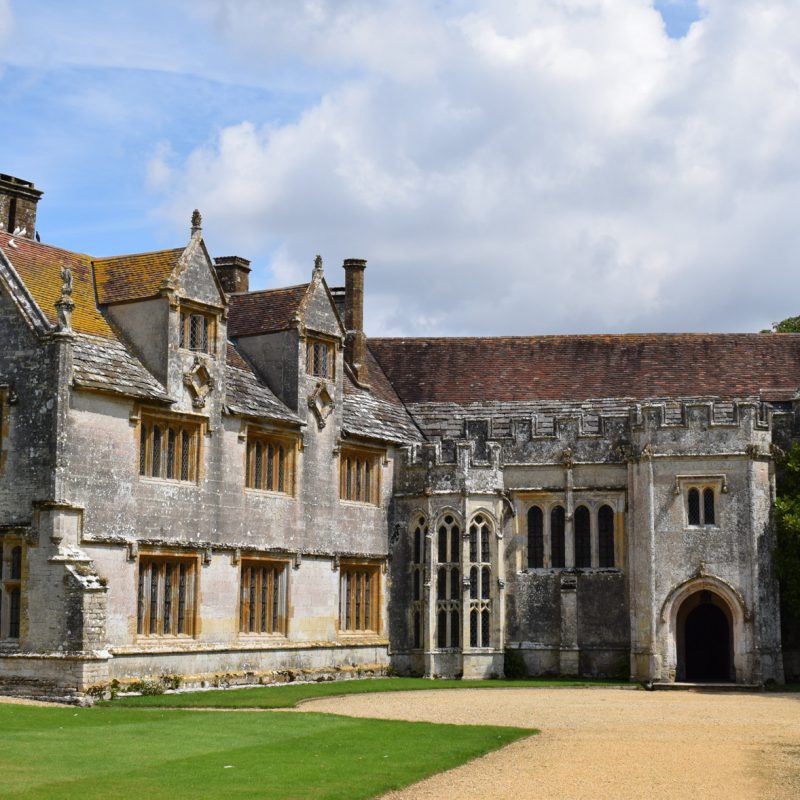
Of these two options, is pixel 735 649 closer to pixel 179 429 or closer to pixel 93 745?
pixel 179 429

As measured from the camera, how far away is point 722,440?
1310 inches

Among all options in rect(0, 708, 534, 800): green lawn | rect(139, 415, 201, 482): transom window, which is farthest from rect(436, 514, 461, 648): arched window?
rect(0, 708, 534, 800): green lawn

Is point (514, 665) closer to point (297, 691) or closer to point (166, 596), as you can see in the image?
point (297, 691)

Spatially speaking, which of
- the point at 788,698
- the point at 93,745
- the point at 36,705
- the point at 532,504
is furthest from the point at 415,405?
the point at 93,745

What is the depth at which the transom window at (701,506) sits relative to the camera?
109 ft

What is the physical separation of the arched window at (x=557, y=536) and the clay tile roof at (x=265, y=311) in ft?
29.5

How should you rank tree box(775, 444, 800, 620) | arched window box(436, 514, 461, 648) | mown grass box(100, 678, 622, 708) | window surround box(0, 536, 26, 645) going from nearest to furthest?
mown grass box(100, 678, 622, 708), window surround box(0, 536, 26, 645), tree box(775, 444, 800, 620), arched window box(436, 514, 461, 648)

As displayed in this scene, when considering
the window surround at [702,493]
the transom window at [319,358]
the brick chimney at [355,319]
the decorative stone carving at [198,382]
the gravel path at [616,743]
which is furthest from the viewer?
the brick chimney at [355,319]

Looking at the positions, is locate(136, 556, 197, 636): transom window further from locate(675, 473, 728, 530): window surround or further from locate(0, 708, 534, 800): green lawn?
locate(675, 473, 728, 530): window surround

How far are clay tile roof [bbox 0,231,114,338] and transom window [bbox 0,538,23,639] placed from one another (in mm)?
4582

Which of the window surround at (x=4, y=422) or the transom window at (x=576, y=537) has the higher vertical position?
the window surround at (x=4, y=422)

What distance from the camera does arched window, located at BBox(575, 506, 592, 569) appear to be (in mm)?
35219

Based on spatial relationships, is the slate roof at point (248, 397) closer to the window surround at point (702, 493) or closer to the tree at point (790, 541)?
the window surround at point (702, 493)

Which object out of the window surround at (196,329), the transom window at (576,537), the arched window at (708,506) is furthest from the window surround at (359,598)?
the arched window at (708,506)
